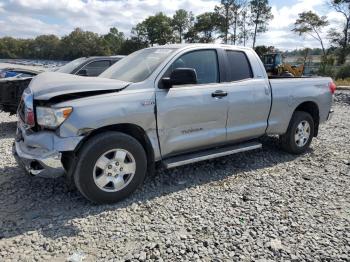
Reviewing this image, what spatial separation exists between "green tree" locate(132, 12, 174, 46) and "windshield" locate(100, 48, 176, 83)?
6753cm

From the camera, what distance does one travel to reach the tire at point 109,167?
12.4 feet

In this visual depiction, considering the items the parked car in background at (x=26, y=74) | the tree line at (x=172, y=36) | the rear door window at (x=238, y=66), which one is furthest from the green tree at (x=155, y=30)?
the rear door window at (x=238, y=66)

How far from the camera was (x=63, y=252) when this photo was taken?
126 inches

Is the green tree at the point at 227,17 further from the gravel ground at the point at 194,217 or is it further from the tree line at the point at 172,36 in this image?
the gravel ground at the point at 194,217

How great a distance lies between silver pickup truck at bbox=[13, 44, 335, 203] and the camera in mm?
3762

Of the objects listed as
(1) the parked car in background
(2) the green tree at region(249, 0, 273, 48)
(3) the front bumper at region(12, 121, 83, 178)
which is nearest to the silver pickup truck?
(3) the front bumper at region(12, 121, 83, 178)

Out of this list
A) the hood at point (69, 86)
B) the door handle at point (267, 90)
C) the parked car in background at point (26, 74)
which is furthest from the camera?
the parked car in background at point (26, 74)

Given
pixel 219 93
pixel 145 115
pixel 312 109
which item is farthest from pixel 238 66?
pixel 312 109

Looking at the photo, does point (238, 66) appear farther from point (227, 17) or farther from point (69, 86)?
point (227, 17)

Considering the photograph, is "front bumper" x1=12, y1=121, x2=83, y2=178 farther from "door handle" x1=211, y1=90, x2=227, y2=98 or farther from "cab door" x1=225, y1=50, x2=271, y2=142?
"cab door" x1=225, y1=50, x2=271, y2=142

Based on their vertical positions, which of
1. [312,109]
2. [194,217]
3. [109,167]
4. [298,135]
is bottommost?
[194,217]

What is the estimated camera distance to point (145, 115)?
4113mm

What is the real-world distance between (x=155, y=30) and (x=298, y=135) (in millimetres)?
72324

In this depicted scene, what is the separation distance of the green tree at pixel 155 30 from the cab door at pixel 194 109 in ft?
223
